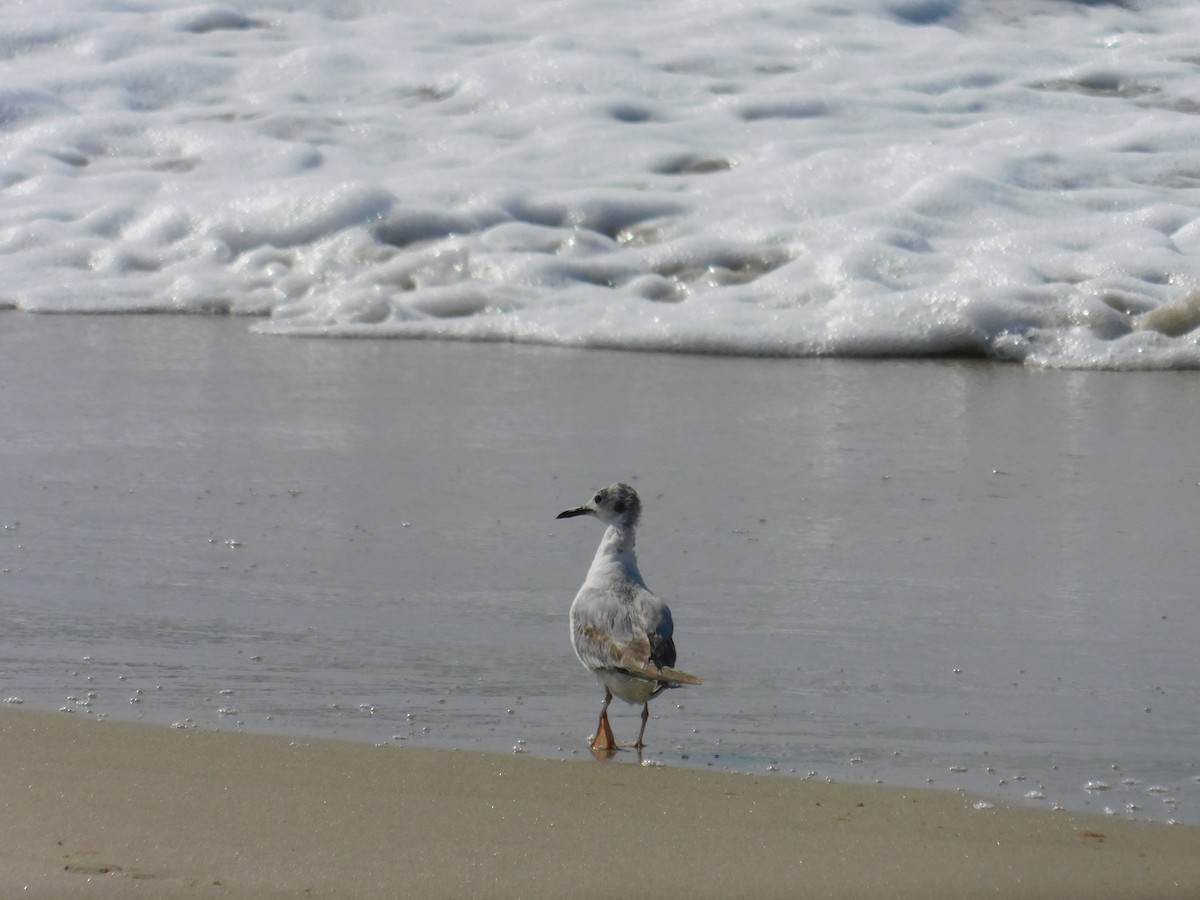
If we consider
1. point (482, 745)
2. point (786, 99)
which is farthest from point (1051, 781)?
point (786, 99)

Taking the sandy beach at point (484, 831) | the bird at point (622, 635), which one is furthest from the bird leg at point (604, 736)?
the sandy beach at point (484, 831)

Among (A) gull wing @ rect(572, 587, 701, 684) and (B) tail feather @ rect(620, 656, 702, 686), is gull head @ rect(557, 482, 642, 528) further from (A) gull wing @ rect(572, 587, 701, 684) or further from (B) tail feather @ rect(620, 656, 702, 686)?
(B) tail feather @ rect(620, 656, 702, 686)

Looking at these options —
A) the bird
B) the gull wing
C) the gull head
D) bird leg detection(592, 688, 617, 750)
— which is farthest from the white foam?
bird leg detection(592, 688, 617, 750)

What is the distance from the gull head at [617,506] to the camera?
13.2ft

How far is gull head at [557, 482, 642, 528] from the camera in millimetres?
4035

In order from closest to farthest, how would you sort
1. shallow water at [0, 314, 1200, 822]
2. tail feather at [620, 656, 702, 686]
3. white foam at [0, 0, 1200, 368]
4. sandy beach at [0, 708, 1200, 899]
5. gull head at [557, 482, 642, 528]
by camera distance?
sandy beach at [0, 708, 1200, 899]
tail feather at [620, 656, 702, 686]
shallow water at [0, 314, 1200, 822]
gull head at [557, 482, 642, 528]
white foam at [0, 0, 1200, 368]

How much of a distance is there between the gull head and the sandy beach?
0.91m

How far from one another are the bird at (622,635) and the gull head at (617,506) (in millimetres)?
45

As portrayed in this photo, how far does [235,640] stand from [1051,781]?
1.83 m

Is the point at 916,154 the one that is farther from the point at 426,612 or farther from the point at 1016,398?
the point at 426,612

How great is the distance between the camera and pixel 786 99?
10.9 meters

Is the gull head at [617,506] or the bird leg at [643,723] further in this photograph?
the gull head at [617,506]

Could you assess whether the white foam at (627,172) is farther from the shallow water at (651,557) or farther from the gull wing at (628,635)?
the gull wing at (628,635)

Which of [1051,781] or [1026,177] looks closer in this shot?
[1051,781]
